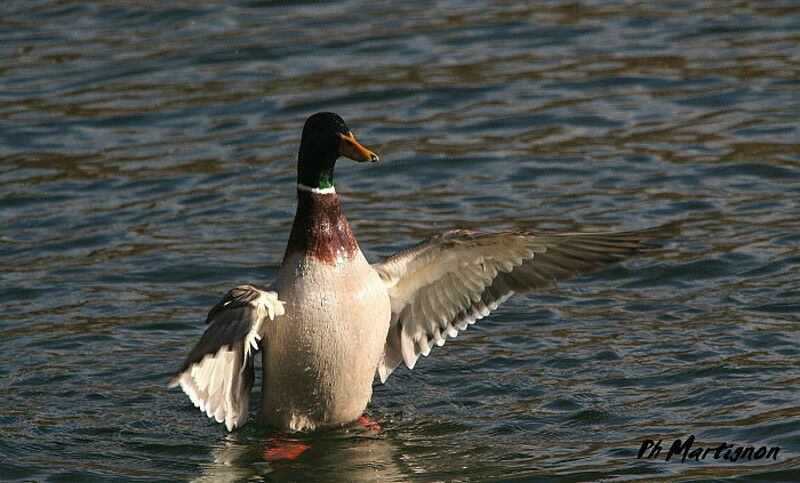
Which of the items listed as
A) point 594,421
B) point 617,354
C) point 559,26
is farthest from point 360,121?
point 594,421

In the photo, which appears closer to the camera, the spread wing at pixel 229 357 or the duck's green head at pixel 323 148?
the spread wing at pixel 229 357

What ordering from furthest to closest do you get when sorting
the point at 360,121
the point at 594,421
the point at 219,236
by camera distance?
the point at 360,121 < the point at 219,236 < the point at 594,421

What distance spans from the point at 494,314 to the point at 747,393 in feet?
7.35

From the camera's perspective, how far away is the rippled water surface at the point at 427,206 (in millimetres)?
7797

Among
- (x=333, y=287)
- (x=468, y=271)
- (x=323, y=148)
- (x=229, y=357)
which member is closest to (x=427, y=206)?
(x=468, y=271)

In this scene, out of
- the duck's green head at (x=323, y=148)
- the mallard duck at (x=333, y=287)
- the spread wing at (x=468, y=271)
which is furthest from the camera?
the spread wing at (x=468, y=271)

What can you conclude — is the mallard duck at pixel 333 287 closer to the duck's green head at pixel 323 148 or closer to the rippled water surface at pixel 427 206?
the duck's green head at pixel 323 148

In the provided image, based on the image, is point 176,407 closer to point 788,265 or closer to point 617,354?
point 617,354

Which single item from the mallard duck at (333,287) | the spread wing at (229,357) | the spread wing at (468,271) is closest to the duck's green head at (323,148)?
the mallard duck at (333,287)

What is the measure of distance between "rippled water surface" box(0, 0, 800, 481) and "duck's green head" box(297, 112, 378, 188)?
1470 mm

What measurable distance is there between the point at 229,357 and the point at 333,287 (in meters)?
0.67

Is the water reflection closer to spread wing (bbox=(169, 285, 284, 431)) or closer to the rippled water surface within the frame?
the rippled water surface

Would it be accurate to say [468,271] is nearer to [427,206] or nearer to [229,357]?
[229,357]

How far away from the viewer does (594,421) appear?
25.7 ft
